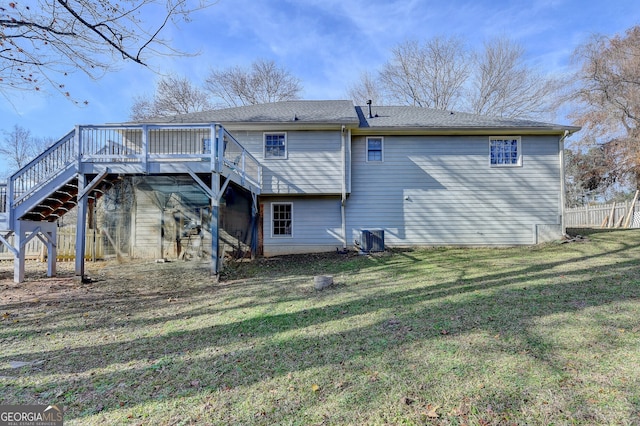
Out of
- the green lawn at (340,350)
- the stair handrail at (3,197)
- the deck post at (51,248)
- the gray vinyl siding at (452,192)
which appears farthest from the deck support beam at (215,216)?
the gray vinyl siding at (452,192)

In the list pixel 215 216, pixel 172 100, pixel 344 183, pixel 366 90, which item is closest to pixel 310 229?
pixel 344 183

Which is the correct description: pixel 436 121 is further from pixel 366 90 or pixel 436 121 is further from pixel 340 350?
pixel 366 90

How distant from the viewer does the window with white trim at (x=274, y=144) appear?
36.0 ft

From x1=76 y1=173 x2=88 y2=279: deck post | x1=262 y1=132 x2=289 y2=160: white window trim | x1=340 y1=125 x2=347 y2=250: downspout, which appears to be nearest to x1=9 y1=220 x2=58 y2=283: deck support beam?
x1=76 y1=173 x2=88 y2=279: deck post

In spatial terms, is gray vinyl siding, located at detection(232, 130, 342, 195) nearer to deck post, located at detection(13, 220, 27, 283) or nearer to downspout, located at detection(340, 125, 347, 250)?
downspout, located at detection(340, 125, 347, 250)

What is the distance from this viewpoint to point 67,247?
11195mm

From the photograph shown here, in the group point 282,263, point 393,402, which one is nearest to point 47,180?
point 282,263

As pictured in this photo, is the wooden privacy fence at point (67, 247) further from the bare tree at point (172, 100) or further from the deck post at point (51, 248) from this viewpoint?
the bare tree at point (172, 100)

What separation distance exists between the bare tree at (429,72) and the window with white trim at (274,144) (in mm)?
15258

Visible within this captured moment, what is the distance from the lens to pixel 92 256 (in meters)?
10.5

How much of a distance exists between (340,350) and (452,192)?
918 centimetres

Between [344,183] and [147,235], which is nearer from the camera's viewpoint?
[147,235]

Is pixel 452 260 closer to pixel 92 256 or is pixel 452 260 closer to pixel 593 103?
pixel 92 256

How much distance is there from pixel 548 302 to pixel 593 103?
64.5ft
